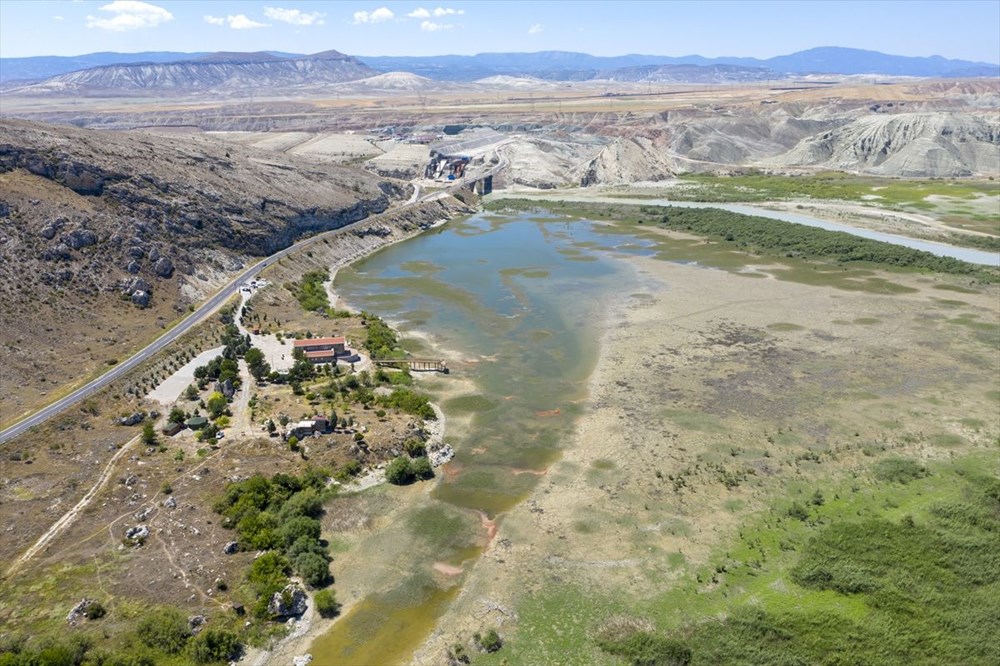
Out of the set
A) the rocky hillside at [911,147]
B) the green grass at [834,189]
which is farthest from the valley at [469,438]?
the rocky hillside at [911,147]

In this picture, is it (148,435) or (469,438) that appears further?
(469,438)

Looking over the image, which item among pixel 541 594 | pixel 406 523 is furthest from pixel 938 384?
pixel 406 523

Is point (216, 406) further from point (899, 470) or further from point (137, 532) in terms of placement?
point (899, 470)

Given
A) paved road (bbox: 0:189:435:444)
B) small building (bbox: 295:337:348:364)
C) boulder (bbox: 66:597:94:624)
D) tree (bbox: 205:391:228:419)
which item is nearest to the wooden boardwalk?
small building (bbox: 295:337:348:364)

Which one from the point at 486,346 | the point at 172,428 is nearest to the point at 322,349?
the point at 172,428

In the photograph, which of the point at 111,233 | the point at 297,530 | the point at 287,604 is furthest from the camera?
the point at 111,233

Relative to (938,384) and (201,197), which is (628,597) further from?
(201,197)
